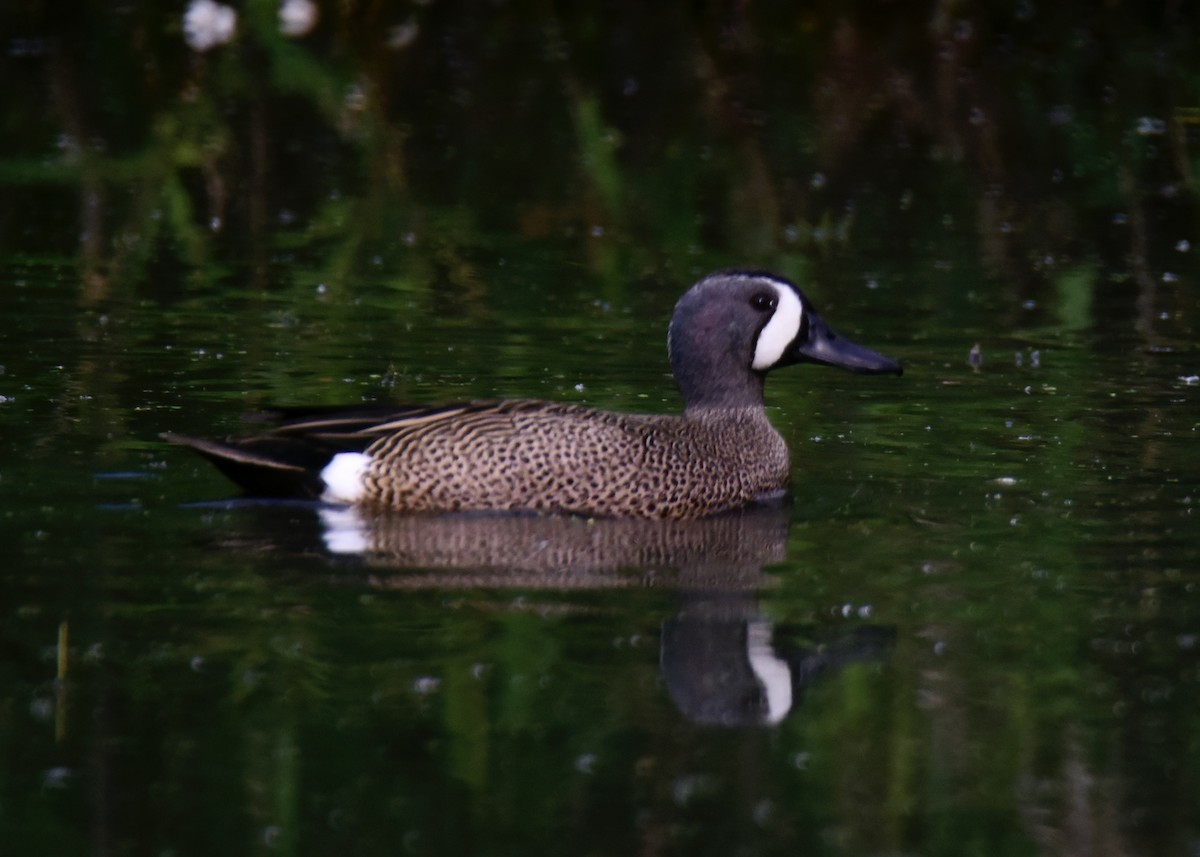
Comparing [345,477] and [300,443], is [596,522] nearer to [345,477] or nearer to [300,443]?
[345,477]

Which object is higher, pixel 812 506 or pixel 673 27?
pixel 673 27

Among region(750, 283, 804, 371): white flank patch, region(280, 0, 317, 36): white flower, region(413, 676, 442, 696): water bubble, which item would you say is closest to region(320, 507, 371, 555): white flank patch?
region(413, 676, 442, 696): water bubble

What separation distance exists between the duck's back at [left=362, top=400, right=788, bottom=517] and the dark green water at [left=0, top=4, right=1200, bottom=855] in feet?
0.52

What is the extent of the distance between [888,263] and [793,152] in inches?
153

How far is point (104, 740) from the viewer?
5531mm

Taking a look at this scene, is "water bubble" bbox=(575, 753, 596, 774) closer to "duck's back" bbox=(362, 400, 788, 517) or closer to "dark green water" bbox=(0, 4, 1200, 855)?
"dark green water" bbox=(0, 4, 1200, 855)

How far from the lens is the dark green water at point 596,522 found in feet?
17.6

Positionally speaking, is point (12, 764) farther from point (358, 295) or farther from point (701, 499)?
point (358, 295)

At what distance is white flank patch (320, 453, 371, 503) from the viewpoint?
802 cm

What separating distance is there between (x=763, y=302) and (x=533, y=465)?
51.5 inches

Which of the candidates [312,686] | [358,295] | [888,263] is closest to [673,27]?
[888,263]

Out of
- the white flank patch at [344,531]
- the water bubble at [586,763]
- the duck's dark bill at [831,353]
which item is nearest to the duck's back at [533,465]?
the white flank patch at [344,531]

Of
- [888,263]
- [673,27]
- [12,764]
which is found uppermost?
[673,27]

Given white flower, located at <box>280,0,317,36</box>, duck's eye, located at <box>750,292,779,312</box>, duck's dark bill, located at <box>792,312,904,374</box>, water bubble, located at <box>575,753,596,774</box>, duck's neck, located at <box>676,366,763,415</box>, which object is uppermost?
white flower, located at <box>280,0,317,36</box>
